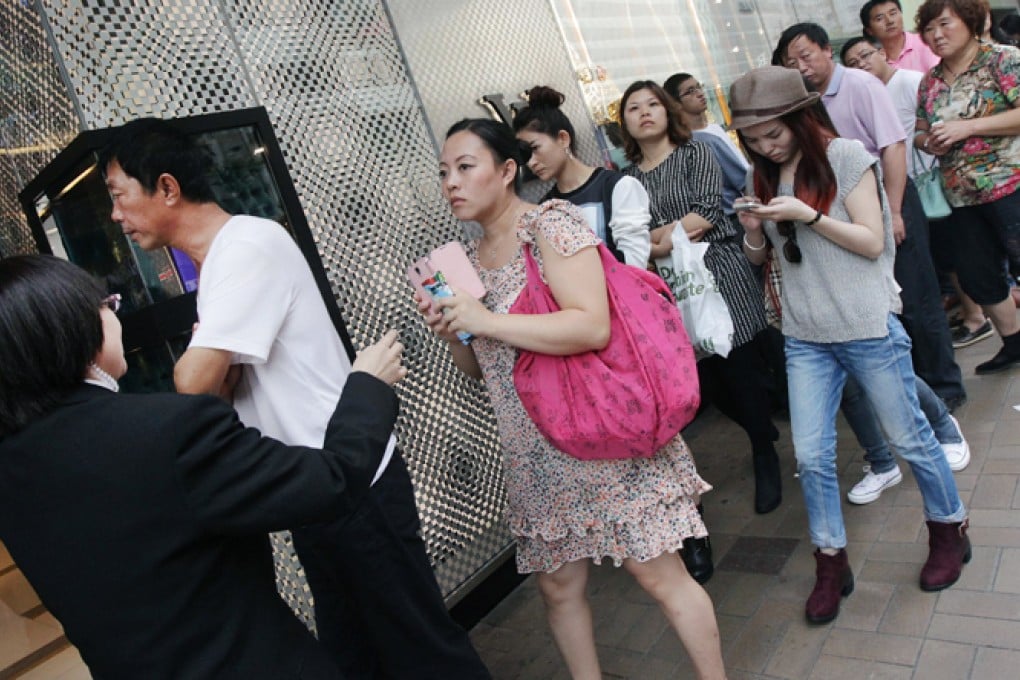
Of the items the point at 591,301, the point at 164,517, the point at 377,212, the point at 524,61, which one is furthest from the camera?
the point at 524,61

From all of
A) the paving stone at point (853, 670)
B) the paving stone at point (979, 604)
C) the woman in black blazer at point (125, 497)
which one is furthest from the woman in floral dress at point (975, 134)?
the woman in black blazer at point (125, 497)


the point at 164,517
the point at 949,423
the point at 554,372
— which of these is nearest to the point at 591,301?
the point at 554,372

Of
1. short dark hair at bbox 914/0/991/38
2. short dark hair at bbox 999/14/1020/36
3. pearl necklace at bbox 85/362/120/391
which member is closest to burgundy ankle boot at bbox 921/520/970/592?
short dark hair at bbox 914/0/991/38

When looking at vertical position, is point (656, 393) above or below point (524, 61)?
below

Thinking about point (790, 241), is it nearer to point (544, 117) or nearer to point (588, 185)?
point (588, 185)

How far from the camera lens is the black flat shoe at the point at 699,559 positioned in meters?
3.15

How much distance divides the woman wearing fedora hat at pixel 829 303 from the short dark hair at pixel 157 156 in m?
1.69

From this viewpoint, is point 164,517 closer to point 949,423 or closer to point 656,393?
point 656,393

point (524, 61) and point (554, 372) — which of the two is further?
point (524, 61)

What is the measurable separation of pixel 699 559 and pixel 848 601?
63 centimetres

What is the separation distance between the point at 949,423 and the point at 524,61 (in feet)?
9.39

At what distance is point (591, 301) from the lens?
6.57 feet

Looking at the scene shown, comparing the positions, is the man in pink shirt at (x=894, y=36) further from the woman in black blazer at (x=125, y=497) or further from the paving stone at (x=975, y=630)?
the woman in black blazer at (x=125, y=497)

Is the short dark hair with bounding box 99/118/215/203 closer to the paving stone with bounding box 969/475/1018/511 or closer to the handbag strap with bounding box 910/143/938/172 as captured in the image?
the paving stone with bounding box 969/475/1018/511
